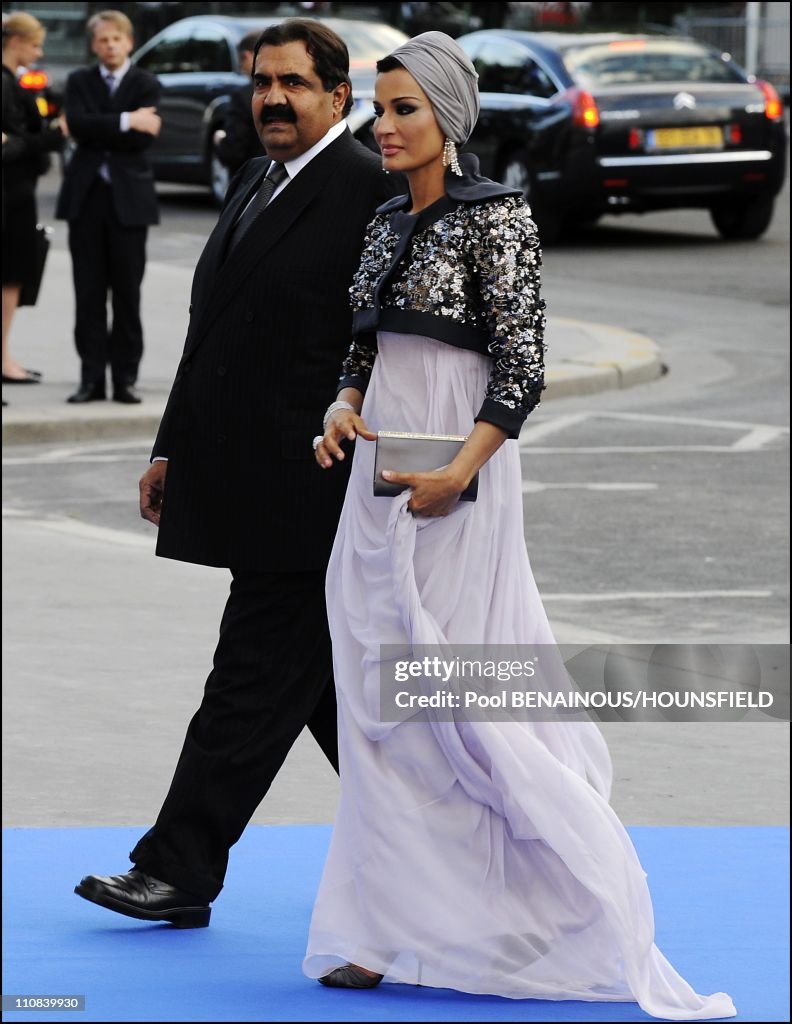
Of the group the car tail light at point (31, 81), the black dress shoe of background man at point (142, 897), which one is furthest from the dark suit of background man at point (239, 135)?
→ the black dress shoe of background man at point (142, 897)

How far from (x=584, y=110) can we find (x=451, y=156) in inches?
598

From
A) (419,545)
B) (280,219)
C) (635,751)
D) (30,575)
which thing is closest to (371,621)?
(419,545)

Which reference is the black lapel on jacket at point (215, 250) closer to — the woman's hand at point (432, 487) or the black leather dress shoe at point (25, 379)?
the woman's hand at point (432, 487)

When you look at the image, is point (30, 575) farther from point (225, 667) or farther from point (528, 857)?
point (528, 857)

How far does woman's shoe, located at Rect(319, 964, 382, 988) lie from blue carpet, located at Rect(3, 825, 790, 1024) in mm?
22

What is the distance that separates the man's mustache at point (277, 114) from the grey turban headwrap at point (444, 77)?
19.4 inches

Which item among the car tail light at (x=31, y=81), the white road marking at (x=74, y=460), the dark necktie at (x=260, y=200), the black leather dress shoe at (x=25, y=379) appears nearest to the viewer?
the dark necktie at (x=260, y=200)

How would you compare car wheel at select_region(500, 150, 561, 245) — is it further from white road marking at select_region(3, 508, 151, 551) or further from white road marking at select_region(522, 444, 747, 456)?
white road marking at select_region(3, 508, 151, 551)

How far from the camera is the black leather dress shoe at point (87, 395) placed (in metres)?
12.4

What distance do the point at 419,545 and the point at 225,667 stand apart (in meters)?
0.64

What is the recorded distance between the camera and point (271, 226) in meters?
4.52

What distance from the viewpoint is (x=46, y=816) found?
5574mm

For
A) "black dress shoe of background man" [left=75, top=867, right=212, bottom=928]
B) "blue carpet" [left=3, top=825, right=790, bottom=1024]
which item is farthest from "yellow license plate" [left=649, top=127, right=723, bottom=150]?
"black dress shoe of background man" [left=75, top=867, right=212, bottom=928]

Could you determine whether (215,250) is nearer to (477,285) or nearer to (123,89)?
(477,285)
